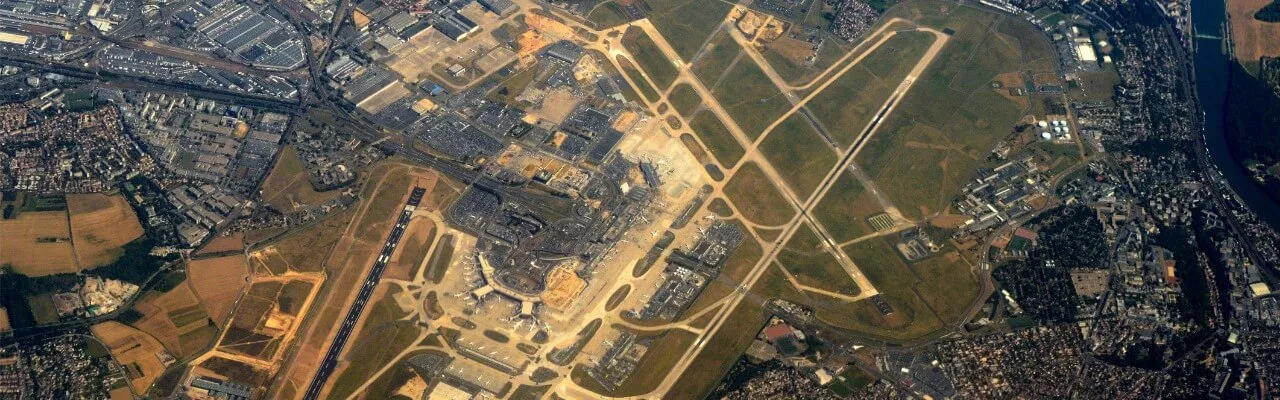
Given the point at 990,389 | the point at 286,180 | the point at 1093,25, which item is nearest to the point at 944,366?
the point at 990,389

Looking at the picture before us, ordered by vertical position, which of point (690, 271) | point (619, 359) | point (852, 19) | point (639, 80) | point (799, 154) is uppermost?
point (852, 19)

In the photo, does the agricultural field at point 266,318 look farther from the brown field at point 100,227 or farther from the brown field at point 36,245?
the brown field at point 36,245

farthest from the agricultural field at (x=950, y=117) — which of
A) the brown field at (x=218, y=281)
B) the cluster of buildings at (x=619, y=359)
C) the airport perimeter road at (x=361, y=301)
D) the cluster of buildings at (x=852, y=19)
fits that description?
the brown field at (x=218, y=281)

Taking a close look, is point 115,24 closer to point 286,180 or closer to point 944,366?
point 286,180

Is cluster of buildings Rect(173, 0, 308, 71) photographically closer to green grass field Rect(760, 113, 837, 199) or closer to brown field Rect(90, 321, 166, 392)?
brown field Rect(90, 321, 166, 392)

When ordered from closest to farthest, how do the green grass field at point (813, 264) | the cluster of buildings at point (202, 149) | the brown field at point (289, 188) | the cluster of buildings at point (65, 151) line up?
the green grass field at point (813, 264) → the cluster of buildings at point (202, 149) → the cluster of buildings at point (65, 151) → the brown field at point (289, 188)

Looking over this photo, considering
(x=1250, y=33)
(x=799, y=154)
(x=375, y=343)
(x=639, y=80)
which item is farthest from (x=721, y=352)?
(x=1250, y=33)

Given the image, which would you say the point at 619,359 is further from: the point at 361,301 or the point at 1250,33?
the point at 1250,33
